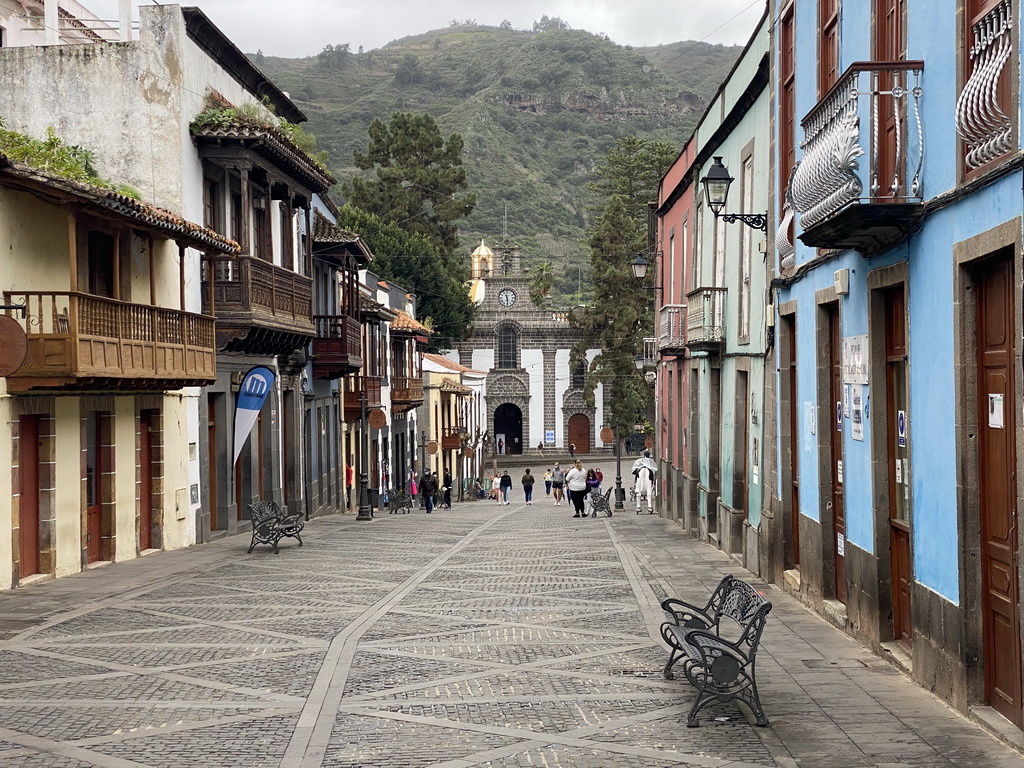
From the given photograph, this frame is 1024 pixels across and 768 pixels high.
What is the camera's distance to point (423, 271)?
66.0m

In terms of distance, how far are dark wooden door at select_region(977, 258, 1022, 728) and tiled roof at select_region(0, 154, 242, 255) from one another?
1085 cm

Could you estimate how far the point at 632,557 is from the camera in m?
19.6

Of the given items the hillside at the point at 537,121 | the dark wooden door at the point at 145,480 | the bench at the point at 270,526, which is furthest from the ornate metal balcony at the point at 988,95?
the hillside at the point at 537,121

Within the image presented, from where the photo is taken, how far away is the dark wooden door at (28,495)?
52.3 ft

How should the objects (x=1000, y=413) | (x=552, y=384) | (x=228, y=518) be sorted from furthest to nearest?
1. (x=552, y=384)
2. (x=228, y=518)
3. (x=1000, y=413)

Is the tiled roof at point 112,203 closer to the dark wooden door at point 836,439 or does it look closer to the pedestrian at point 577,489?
the dark wooden door at point 836,439

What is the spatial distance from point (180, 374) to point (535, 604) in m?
7.51

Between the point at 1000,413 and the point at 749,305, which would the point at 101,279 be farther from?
the point at 1000,413

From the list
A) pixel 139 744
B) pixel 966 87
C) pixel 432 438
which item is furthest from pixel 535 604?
pixel 432 438

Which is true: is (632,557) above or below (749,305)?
below

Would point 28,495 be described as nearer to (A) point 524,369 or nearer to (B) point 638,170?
(B) point 638,170

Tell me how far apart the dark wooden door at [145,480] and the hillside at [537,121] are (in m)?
93.3

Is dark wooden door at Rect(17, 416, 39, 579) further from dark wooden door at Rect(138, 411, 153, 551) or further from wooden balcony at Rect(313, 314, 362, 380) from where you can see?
wooden balcony at Rect(313, 314, 362, 380)

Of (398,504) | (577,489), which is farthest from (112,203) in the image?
(398,504)
